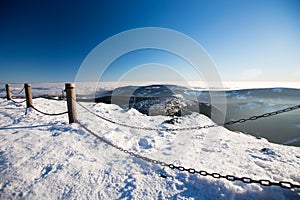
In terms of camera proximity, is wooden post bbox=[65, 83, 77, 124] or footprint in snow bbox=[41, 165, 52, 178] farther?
wooden post bbox=[65, 83, 77, 124]

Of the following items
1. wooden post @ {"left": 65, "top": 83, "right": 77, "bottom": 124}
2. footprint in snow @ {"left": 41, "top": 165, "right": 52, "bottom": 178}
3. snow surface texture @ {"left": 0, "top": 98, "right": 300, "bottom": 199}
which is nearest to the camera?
snow surface texture @ {"left": 0, "top": 98, "right": 300, "bottom": 199}

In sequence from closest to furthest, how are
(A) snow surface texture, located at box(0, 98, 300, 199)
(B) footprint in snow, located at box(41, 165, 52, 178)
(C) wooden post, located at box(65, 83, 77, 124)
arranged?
(A) snow surface texture, located at box(0, 98, 300, 199) < (B) footprint in snow, located at box(41, 165, 52, 178) < (C) wooden post, located at box(65, 83, 77, 124)

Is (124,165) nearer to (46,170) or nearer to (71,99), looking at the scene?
(46,170)

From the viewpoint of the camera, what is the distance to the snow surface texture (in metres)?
1.91

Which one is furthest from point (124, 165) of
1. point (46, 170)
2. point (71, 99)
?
point (71, 99)

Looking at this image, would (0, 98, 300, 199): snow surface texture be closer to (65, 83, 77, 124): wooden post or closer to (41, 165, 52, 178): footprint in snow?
(41, 165, 52, 178): footprint in snow

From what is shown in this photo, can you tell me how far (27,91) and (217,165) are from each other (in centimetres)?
698

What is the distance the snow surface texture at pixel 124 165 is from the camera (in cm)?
191

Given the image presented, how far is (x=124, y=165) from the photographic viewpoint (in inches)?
100

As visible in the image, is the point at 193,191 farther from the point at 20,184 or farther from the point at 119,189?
the point at 20,184

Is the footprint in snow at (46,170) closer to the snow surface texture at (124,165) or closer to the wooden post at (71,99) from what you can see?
the snow surface texture at (124,165)

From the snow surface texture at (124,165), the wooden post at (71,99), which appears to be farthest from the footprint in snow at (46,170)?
the wooden post at (71,99)

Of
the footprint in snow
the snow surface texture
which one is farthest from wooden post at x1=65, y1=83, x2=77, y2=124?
the footprint in snow

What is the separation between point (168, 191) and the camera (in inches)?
78.1
